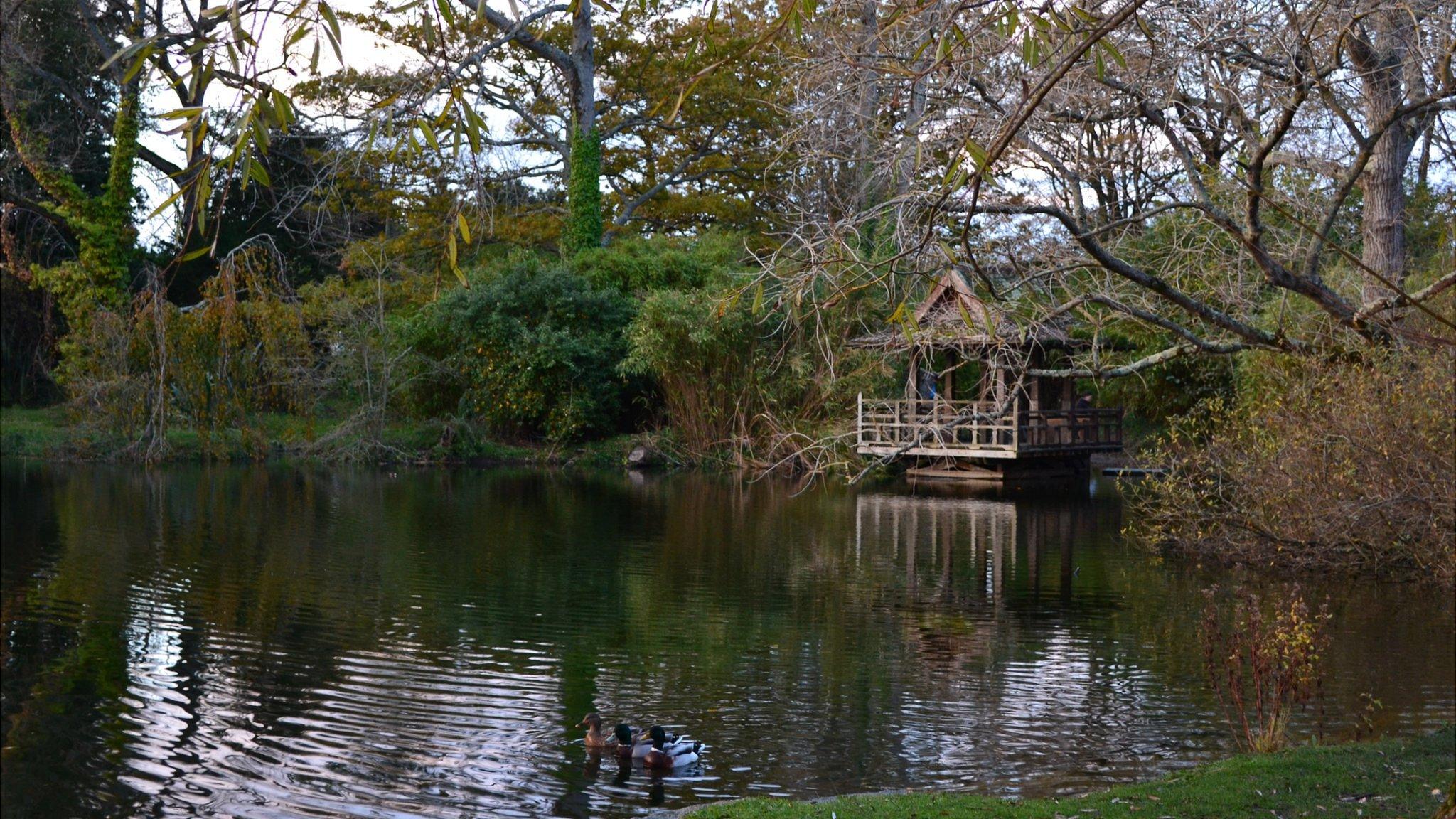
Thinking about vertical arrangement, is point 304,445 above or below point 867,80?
below

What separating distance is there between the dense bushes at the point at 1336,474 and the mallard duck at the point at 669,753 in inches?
254

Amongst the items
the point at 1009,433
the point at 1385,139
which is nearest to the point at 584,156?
the point at 1009,433

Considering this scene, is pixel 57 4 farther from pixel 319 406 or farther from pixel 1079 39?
pixel 1079 39

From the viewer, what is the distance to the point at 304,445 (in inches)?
1123

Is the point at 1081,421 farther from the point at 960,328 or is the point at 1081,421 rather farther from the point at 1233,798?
the point at 1233,798

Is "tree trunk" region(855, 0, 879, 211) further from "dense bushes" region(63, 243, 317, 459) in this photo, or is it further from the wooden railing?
"dense bushes" region(63, 243, 317, 459)

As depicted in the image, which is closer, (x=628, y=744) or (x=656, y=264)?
(x=628, y=744)

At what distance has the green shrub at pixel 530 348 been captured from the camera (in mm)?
30094

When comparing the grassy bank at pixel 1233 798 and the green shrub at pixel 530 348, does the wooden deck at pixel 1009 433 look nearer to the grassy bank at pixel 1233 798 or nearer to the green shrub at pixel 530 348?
the green shrub at pixel 530 348

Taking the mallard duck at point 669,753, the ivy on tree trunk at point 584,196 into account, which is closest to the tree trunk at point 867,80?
the mallard duck at point 669,753

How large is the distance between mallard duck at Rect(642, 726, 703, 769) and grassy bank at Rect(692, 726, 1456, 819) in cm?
95

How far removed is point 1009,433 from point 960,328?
12.8 metres

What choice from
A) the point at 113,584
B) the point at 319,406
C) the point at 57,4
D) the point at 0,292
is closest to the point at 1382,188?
the point at 113,584

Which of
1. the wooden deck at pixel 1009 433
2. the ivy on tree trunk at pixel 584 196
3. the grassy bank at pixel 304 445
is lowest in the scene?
the grassy bank at pixel 304 445
